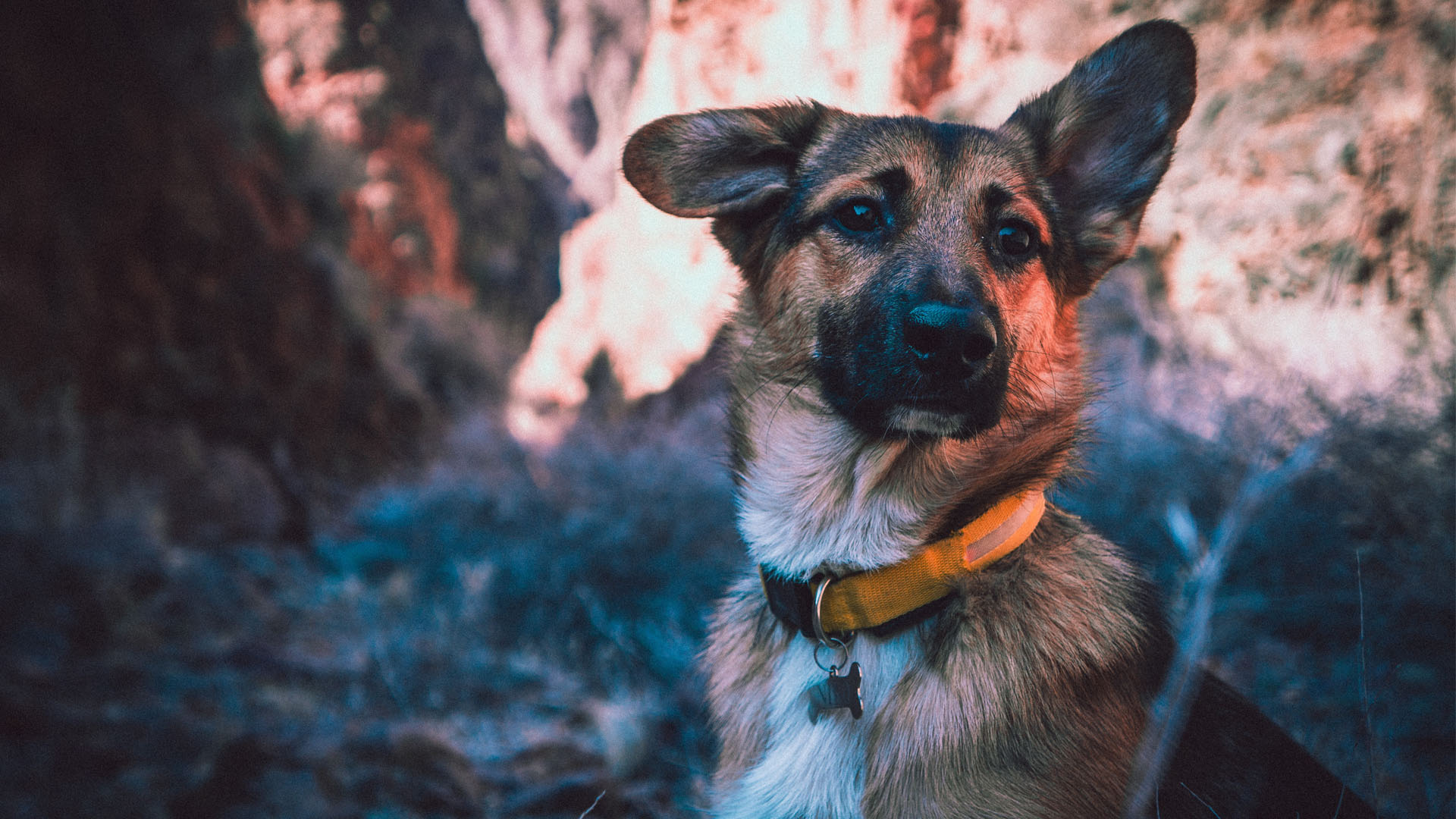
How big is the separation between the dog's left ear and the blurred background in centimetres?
39

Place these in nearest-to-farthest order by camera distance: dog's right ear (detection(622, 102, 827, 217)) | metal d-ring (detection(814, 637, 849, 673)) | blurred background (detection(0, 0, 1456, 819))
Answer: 1. metal d-ring (detection(814, 637, 849, 673))
2. dog's right ear (detection(622, 102, 827, 217))
3. blurred background (detection(0, 0, 1456, 819))

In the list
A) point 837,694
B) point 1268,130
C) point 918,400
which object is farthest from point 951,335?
point 1268,130

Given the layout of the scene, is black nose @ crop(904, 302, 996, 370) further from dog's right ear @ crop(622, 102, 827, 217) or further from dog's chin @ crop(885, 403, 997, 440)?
dog's right ear @ crop(622, 102, 827, 217)

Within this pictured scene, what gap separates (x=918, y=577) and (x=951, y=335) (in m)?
0.61

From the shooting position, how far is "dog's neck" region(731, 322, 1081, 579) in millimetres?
1861

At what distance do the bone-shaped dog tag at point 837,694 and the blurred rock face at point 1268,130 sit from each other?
4.97 feet

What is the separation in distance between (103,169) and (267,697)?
448 centimetres

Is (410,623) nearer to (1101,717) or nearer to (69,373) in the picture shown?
(69,373)

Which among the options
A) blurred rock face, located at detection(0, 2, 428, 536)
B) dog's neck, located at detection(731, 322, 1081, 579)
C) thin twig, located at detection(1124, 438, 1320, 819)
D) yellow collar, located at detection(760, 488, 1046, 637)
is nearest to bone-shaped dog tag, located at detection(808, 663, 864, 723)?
yellow collar, located at detection(760, 488, 1046, 637)

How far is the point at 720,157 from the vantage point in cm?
223

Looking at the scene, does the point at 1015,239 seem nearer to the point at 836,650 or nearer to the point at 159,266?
the point at 836,650

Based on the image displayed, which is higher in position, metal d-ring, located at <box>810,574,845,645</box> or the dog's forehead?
the dog's forehead

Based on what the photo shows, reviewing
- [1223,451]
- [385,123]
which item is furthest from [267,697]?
[385,123]

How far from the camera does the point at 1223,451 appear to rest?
3992mm
